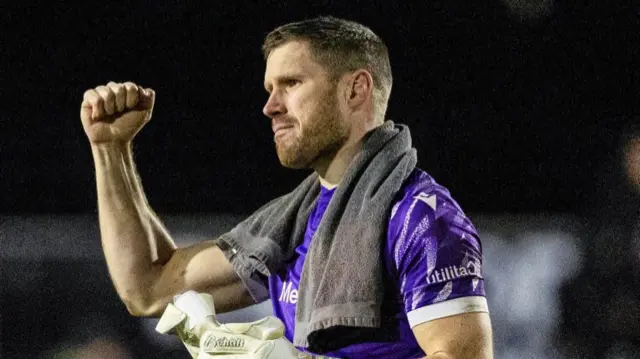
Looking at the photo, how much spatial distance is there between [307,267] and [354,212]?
0.12 meters

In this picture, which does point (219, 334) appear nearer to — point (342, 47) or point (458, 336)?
point (458, 336)

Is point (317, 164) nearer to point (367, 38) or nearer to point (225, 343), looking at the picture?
point (367, 38)

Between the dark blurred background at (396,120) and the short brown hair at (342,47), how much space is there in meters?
1.58

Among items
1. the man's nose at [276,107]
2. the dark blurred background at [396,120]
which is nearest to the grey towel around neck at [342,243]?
the man's nose at [276,107]

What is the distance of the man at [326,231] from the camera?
56.1 inches

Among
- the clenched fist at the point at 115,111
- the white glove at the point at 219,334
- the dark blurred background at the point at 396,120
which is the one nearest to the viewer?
the white glove at the point at 219,334

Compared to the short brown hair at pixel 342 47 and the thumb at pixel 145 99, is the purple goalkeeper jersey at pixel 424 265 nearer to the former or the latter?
the short brown hair at pixel 342 47

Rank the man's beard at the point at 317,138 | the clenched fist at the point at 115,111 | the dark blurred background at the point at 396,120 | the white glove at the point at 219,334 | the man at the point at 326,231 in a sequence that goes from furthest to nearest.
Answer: the dark blurred background at the point at 396,120 < the clenched fist at the point at 115,111 < the man's beard at the point at 317,138 < the man at the point at 326,231 < the white glove at the point at 219,334

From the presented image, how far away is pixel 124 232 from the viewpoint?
5.95 feet

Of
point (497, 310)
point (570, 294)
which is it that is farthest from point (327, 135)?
point (570, 294)

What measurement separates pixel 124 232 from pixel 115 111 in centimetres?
23

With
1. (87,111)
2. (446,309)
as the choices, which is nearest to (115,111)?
(87,111)

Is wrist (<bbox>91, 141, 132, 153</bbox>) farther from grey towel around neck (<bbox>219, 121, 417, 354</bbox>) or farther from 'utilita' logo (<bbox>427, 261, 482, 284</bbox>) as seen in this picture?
'utilita' logo (<bbox>427, 261, 482, 284</bbox>)

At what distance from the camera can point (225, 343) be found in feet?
4.34
